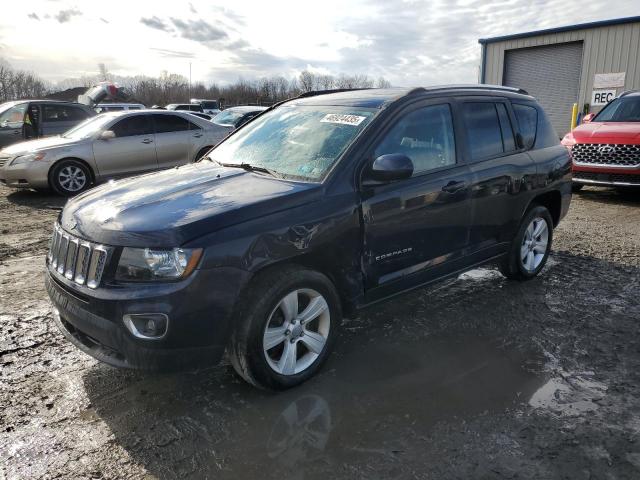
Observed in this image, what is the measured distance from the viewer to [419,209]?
3.72 metres

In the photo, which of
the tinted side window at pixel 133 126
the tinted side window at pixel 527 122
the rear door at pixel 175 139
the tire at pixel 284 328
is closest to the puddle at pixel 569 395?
the tire at pixel 284 328

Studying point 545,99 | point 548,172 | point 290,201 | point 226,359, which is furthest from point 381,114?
point 545,99

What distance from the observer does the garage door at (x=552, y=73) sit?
19297 mm

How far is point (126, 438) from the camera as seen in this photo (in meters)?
2.75

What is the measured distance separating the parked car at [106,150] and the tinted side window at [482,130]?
7.23 meters

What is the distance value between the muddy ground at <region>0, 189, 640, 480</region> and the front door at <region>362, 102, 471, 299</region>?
546 millimetres

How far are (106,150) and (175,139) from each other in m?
1.40

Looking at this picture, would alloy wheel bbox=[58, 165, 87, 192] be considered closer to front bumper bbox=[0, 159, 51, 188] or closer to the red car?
front bumper bbox=[0, 159, 51, 188]

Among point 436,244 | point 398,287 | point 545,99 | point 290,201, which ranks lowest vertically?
point 398,287

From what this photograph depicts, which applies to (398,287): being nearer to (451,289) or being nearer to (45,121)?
(451,289)

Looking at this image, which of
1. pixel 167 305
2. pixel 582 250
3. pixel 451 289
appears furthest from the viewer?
pixel 582 250

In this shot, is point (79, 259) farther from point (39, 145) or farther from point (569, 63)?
point (569, 63)

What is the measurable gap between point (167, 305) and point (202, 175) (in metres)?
1.32

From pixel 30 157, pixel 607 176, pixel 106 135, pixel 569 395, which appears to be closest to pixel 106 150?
pixel 106 135
